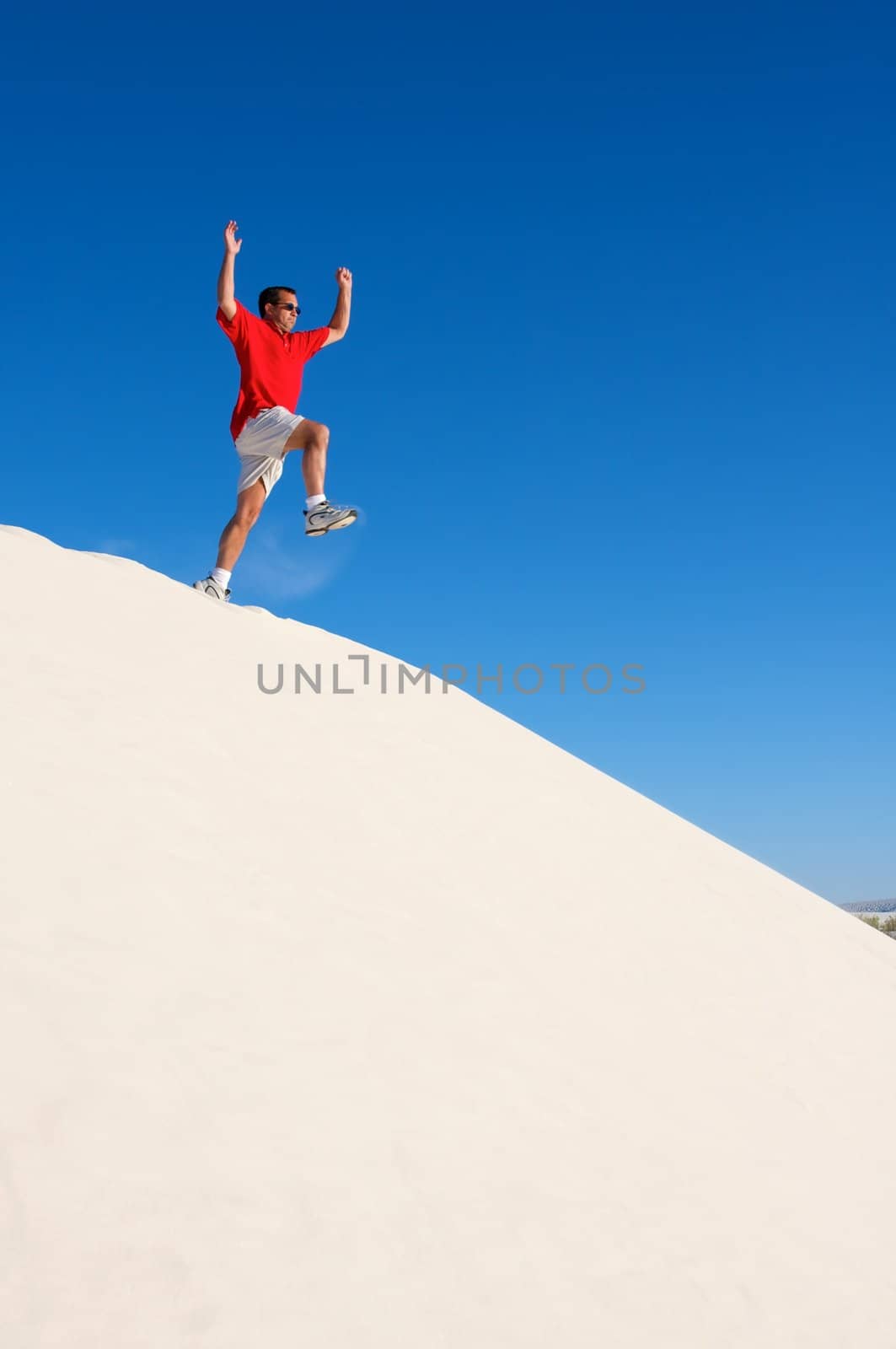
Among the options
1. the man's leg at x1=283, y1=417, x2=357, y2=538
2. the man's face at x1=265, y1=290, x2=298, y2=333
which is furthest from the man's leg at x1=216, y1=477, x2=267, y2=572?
the man's face at x1=265, y1=290, x2=298, y2=333

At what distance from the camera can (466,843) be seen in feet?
12.1

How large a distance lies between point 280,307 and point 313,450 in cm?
94

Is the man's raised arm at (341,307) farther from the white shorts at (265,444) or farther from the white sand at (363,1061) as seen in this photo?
the white sand at (363,1061)

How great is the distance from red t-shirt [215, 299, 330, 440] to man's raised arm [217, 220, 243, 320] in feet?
0.13

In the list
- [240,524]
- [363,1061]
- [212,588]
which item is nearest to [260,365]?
[240,524]

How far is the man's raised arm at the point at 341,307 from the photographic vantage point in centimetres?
567

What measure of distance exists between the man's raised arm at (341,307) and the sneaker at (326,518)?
4.16ft

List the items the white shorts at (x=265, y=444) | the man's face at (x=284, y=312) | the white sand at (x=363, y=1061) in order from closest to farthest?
the white sand at (x=363, y=1061), the white shorts at (x=265, y=444), the man's face at (x=284, y=312)

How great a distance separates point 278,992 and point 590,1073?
886mm

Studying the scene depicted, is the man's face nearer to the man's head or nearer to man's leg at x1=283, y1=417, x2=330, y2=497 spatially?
the man's head

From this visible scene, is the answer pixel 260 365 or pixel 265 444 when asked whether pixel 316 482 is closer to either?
pixel 265 444

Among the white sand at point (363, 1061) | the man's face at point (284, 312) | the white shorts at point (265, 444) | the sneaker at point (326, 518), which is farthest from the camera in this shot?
the man's face at point (284, 312)

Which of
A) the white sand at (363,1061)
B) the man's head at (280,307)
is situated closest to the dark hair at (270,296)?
the man's head at (280,307)

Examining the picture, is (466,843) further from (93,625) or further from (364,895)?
(93,625)
